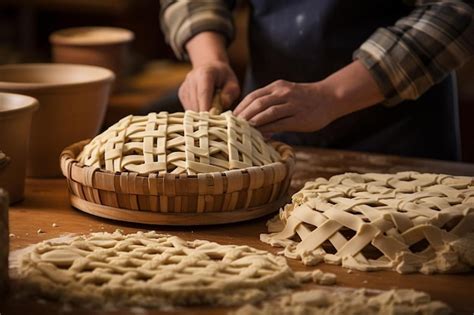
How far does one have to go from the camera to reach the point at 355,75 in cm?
184

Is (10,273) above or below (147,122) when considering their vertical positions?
below

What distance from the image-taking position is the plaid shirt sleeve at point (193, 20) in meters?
2.10

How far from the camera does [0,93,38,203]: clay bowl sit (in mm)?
1518

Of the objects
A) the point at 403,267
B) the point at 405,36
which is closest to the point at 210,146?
the point at 403,267

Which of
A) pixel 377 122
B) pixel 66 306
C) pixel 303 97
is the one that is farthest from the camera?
pixel 377 122

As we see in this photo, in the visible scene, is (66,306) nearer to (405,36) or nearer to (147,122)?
(147,122)

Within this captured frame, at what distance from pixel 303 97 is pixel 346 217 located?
489mm

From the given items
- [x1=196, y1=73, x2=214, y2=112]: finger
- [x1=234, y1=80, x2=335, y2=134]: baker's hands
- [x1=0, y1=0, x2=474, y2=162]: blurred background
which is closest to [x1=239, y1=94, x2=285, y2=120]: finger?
[x1=234, y1=80, x2=335, y2=134]: baker's hands

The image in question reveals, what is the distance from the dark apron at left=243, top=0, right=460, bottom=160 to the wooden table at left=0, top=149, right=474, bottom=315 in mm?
156

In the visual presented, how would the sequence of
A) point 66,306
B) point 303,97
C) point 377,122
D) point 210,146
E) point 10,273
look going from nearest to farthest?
1. point 66,306
2. point 10,273
3. point 210,146
4. point 303,97
5. point 377,122

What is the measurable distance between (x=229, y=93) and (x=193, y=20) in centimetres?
37

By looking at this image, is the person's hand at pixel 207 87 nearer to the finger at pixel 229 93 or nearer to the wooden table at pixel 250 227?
the finger at pixel 229 93

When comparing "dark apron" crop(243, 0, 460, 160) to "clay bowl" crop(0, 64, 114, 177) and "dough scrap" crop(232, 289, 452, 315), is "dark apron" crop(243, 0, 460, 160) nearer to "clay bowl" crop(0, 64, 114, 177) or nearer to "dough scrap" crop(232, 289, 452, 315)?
"clay bowl" crop(0, 64, 114, 177)

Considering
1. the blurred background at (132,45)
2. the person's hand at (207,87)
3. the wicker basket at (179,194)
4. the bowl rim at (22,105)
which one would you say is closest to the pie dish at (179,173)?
the wicker basket at (179,194)
